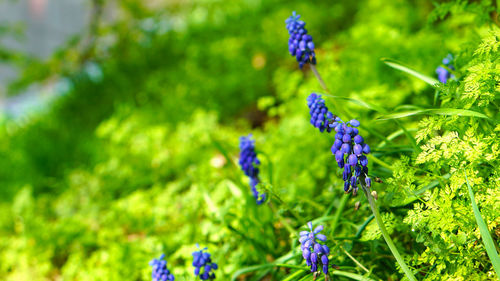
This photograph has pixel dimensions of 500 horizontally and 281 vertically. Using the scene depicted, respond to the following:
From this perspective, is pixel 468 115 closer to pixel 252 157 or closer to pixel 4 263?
pixel 252 157

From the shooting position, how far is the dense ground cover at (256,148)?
147 cm

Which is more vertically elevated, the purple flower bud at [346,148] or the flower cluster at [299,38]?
the flower cluster at [299,38]

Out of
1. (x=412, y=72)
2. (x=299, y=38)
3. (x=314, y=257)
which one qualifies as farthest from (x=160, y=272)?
(x=412, y=72)

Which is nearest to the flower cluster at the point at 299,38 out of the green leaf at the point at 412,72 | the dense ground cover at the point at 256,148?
the dense ground cover at the point at 256,148

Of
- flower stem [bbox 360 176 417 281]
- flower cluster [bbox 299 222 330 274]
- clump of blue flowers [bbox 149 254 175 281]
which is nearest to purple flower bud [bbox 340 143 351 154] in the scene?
flower stem [bbox 360 176 417 281]

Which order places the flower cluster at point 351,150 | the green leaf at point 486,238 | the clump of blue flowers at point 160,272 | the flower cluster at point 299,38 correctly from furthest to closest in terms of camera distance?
1. the flower cluster at point 299,38
2. the clump of blue flowers at point 160,272
3. the flower cluster at point 351,150
4. the green leaf at point 486,238

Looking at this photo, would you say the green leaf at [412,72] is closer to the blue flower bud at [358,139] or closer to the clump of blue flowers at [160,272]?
the blue flower bud at [358,139]

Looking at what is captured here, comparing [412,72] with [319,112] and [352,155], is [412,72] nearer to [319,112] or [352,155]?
[319,112]

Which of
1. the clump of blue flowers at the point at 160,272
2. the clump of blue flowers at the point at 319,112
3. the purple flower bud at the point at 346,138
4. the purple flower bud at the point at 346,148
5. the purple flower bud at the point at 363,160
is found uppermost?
the clump of blue flowers at the point at 319,112

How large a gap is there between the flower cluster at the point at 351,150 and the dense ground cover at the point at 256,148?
4.7 inches

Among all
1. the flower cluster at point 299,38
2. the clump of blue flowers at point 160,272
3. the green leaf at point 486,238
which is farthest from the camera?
the flower cluster at point 299,38

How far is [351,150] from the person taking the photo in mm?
1386

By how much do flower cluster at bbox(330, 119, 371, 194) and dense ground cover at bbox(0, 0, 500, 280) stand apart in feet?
0.39

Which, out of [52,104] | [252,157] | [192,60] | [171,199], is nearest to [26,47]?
[52,104]
